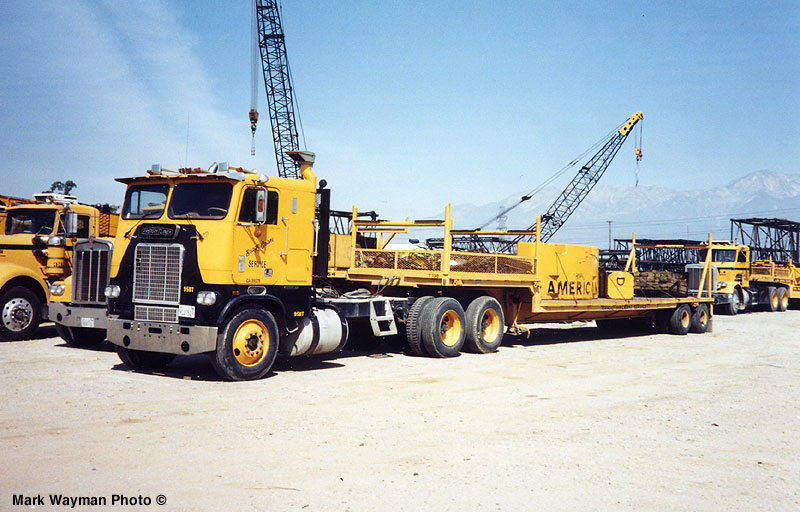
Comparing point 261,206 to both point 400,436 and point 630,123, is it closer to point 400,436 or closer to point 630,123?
point 400,436

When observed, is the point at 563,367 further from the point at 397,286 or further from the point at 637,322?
the point at 637,322

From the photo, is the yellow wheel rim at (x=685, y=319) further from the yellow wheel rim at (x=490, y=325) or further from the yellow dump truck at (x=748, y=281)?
the yellow wheel rim at (x=490, y=325)

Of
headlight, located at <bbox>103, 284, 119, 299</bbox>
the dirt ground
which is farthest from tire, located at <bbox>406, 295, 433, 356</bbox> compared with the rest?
headlight, located at <bbox>103, 284, 119, 299</bbox>

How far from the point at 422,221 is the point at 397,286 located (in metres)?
1.47

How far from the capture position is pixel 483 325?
14.3 metres

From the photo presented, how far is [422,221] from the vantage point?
564 inches

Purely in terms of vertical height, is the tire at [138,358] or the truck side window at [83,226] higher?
the truck side window at [83,226]

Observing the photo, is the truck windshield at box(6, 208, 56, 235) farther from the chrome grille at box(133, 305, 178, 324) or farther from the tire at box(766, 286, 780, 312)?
the tire at box(766, 286, 780, 312)

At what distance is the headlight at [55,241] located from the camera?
14.0 metres

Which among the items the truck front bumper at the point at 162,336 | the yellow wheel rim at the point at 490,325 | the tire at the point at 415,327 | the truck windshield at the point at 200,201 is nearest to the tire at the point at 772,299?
the yellow wheel rim at the point at 490,325

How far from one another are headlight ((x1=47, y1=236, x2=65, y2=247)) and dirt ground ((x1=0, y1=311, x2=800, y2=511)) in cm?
256

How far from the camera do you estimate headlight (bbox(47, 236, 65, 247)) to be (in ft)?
46.0

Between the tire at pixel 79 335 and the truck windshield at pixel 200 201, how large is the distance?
177 inches

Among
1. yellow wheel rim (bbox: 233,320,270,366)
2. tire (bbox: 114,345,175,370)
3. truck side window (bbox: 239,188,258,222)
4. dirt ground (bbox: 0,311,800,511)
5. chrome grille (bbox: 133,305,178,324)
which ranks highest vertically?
truck side window (bbox: 239,188,258,222)
